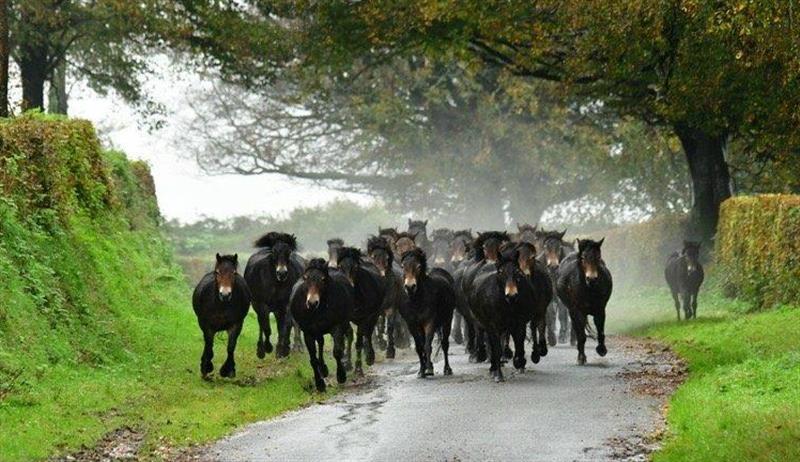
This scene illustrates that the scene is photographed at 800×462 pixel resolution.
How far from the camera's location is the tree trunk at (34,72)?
43.3 meters

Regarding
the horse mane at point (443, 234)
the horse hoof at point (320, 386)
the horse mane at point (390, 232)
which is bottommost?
the horse hoof at point (320, 386)

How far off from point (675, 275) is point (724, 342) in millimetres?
10244

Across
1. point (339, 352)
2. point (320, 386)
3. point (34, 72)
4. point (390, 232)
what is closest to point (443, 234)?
point (390, 232)

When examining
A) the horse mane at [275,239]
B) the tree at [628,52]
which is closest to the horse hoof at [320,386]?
the horse mane at [275,239]

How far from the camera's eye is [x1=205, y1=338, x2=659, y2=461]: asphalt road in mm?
14711

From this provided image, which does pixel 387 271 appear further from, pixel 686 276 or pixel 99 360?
pixel 686 276

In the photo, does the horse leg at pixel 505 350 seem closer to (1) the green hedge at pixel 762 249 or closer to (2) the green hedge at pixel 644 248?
(1) the green hedge at pixel 762 249

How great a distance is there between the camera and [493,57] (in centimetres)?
4309

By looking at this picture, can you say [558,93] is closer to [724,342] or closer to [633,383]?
[724,342]

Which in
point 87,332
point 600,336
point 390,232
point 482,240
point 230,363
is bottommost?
point 230,363

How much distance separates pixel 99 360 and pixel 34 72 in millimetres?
23844

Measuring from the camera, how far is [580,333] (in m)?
25.2

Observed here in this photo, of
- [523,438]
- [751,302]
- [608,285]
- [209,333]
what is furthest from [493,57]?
[523,438]

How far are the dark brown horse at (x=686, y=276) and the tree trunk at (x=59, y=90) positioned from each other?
21267 millimetres
